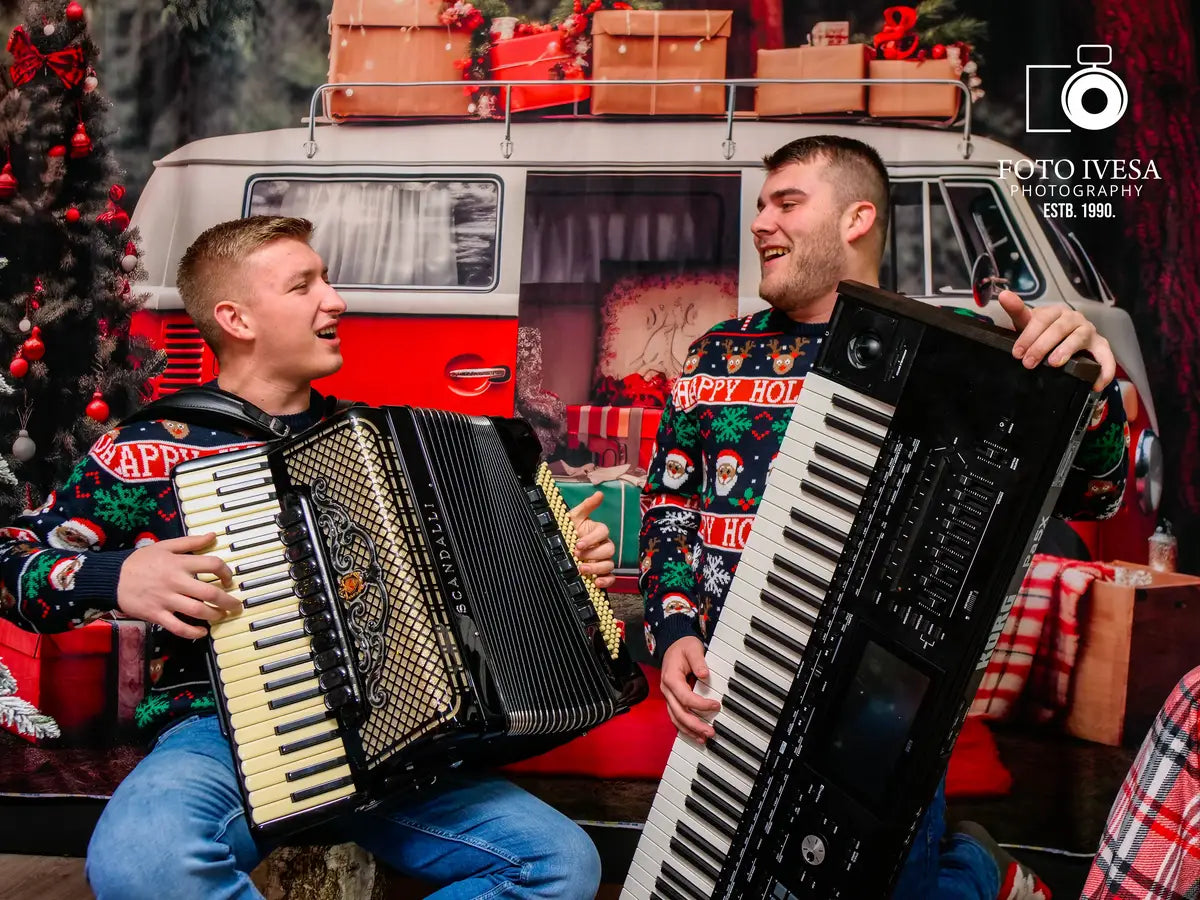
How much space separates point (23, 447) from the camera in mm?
2590

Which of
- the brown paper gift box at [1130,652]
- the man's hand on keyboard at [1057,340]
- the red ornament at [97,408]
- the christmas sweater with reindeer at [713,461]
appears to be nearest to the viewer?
the man's hand on keyboard at [1057,340]

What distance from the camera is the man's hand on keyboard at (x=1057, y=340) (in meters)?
1.19

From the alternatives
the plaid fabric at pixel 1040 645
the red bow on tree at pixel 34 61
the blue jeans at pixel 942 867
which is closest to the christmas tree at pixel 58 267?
the red bow on tree at pixel 34 61

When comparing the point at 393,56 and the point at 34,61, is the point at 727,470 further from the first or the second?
the point at 34,61

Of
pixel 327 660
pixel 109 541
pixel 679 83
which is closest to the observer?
pixel 327 660

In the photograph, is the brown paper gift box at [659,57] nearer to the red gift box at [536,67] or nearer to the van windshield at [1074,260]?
the red gift box at [536,67]

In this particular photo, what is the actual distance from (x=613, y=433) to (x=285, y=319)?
3.12 feet

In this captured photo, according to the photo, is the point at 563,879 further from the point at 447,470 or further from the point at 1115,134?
the point at 1115,134

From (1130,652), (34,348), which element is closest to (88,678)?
(34,348)

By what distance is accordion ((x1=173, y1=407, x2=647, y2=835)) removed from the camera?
1.47 m

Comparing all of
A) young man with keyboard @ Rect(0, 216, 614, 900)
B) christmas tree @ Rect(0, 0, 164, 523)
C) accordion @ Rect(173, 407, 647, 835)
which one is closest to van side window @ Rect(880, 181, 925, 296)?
young man with keyboard @ Rect(0, 216, 614, 900)

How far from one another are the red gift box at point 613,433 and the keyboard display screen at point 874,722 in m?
1.39

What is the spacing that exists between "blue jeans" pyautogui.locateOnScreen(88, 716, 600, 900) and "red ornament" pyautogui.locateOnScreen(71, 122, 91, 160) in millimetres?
1654

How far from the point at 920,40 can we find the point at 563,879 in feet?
7.11
